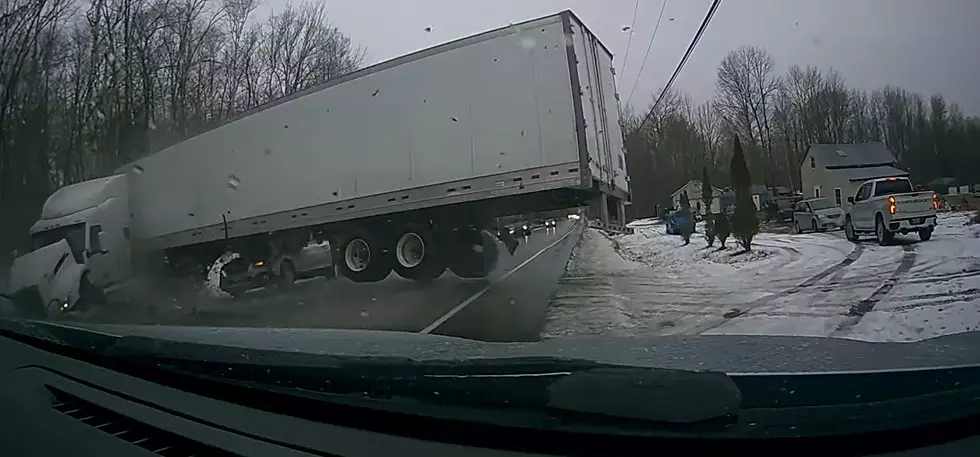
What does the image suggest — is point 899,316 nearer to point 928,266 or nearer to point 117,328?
point 928,266

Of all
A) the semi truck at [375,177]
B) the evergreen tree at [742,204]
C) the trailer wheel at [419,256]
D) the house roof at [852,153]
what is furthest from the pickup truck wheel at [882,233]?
the trailer wheel at [419,256]

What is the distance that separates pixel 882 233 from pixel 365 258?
9262 millimetres

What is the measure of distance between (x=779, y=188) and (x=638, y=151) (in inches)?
154

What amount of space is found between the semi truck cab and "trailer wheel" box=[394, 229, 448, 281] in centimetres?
479

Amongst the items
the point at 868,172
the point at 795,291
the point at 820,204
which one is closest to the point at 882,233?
the point at 820,204

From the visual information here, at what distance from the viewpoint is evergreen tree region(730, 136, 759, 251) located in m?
7.37

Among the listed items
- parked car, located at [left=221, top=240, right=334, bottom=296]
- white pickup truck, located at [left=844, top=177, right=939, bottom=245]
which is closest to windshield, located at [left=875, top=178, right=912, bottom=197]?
white pickup truck, located at [left=844, top=177, right=939, bottom=245]

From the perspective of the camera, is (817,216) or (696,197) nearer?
(817,216)

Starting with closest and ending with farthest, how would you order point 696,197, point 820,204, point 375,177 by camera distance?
point 820,204
point 696,197
point 375,177

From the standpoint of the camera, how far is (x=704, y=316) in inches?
293

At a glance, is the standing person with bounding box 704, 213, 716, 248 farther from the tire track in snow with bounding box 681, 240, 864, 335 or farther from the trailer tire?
the trailer tire

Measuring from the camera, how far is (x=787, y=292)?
830cm

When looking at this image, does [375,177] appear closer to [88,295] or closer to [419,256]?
[419,256]

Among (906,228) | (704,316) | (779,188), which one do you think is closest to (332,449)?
(704,316)
